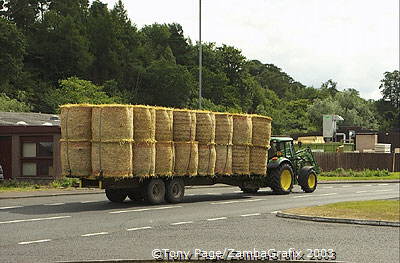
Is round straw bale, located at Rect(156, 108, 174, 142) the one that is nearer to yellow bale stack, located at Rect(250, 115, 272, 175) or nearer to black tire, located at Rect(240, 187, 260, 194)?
yellow bale stack, located at Rect(250, 115, 272, 175)

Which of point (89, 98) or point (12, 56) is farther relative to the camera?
point (12, 56)

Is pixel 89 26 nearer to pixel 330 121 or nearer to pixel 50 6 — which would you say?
pixel 50 6

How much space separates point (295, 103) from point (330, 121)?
5900cm

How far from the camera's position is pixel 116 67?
105 metres

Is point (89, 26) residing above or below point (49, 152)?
above

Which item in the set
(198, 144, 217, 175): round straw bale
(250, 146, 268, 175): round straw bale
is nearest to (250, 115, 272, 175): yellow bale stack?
(250, 146, 268, 175): round straw bale

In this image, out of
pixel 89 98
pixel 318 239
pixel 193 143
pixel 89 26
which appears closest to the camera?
pixel 318 239

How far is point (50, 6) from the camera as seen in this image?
4414 inches

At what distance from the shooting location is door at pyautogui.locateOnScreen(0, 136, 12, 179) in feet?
108

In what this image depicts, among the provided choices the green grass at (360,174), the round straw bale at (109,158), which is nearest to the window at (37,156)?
the round straw bale at (109,158)

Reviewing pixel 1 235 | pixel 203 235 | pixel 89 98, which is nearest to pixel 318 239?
pixel 203 235

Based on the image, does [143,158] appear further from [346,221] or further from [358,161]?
[358,161]

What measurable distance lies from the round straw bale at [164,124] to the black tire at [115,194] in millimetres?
2460

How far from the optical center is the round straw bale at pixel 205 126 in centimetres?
2359
